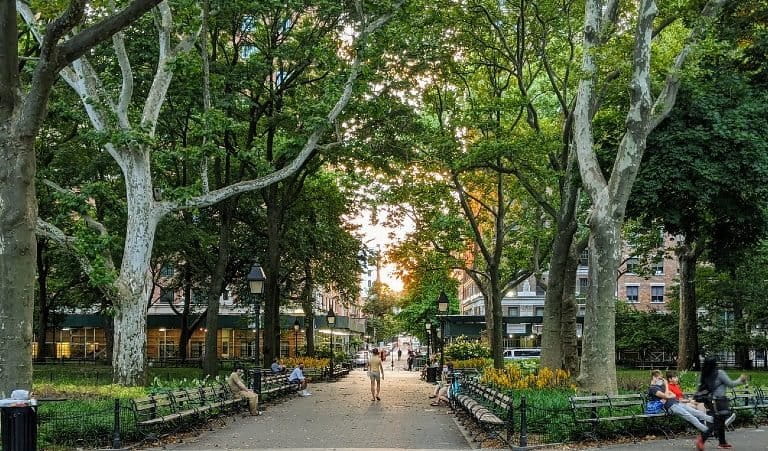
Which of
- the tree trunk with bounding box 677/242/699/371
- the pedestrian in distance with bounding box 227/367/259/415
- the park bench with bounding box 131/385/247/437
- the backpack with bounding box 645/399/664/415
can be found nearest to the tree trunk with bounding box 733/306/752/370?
the tree trunk with bounding box 677/242/699/371

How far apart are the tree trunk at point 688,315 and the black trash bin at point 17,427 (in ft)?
103

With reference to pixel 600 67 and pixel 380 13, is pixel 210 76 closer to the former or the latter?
pixel 380 13

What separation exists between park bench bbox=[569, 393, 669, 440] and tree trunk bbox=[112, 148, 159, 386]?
11.1 metres

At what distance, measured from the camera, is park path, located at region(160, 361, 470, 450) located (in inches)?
546

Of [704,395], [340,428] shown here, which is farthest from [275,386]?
[704,395]

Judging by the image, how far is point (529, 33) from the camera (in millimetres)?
25984

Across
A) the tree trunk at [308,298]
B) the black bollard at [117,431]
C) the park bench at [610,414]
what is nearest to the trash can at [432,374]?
A: the tree trunk at [308,298]

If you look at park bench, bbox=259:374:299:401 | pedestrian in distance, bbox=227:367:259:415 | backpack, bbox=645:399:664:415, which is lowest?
park bench, bbox=259:374:299:401

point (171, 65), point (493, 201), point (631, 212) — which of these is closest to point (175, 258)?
Result: point (493, 201)

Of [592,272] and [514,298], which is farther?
[514,298]

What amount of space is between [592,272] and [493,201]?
20884mm

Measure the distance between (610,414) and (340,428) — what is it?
216 inches

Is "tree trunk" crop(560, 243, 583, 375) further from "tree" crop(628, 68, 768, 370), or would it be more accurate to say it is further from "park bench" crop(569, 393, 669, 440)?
"park bench" crop(569, 393, 669, 440)

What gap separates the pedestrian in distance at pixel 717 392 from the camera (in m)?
13.1
